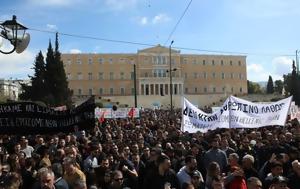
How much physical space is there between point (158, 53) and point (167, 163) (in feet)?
396

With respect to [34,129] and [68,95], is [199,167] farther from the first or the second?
[68,95]

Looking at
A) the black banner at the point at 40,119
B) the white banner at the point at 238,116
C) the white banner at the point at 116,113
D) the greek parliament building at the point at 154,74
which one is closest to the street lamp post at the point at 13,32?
the black banner at the point at 40,119

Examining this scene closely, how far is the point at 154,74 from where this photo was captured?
126438 mm

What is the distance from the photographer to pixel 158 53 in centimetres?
12788

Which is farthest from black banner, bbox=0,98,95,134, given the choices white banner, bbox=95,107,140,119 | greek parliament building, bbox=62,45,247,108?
greek parliament building, bbox=62,45,247,108

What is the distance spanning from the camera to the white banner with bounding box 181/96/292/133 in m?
14.6

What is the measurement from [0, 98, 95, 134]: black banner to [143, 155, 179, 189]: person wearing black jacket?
3306 mm

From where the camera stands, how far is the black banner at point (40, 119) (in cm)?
1021

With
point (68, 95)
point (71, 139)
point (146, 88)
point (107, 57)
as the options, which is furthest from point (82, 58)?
point (71, 139)

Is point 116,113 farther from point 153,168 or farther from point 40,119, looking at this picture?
point 153,168

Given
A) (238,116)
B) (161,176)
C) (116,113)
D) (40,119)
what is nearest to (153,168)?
(161,176)

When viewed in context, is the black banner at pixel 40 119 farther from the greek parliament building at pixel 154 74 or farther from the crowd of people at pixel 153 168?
the greek parliament building at pixel 154 74

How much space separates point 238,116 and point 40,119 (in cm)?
628

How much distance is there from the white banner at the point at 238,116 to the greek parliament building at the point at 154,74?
4112 inches
